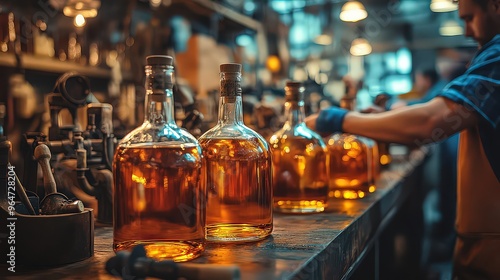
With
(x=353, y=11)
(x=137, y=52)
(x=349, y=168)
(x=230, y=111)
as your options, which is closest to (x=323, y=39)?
(x=353, y=11)

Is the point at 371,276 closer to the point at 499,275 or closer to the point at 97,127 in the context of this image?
the point at 499,275

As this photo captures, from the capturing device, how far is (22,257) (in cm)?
78

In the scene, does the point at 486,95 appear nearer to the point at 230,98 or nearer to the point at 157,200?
the point at 230,98

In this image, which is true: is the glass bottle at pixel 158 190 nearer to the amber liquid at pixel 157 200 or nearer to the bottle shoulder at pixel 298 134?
the amber liquid at pixel 157 200

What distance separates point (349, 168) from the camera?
1.67 metres

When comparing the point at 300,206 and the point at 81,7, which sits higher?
the point at 81,7

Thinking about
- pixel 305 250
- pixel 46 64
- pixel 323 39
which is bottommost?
pixel 305 250

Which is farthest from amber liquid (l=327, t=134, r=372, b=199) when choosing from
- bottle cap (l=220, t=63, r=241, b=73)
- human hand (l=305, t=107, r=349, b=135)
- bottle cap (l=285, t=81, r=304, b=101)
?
bottle cap (l=220, t=63, r=241, b=73)

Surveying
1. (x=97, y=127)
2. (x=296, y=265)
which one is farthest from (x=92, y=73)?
(x=296, y=265)

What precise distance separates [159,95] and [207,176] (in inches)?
8.4

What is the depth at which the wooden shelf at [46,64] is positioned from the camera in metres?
2.49

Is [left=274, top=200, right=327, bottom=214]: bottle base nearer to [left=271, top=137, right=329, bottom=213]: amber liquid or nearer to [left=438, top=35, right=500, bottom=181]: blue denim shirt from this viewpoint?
[left=271, top=137, right=329, bottom=213]: amber liquid

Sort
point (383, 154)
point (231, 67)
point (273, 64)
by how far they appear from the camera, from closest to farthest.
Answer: point (231, 67) < point (383, 154) < point (273, 64)

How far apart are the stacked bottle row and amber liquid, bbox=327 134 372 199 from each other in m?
0.31
